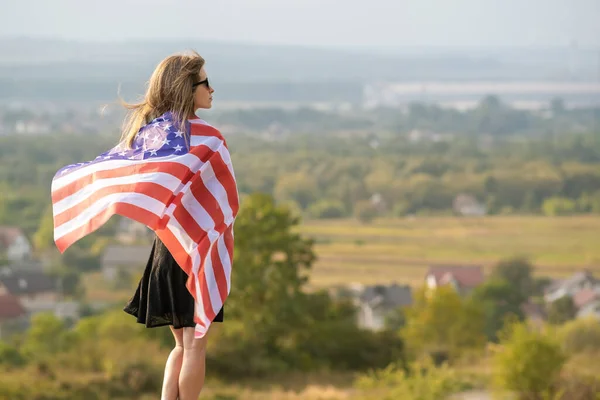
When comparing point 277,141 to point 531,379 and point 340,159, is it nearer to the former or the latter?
point 340,159

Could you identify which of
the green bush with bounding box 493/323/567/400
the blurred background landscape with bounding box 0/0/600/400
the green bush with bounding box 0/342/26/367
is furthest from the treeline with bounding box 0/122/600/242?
the green bush with bounding box 493/323/567/400

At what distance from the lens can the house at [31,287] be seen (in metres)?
50.0

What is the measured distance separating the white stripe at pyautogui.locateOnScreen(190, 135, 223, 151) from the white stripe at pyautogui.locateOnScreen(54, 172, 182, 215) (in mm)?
148

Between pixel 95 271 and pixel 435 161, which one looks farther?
pixel 435 161

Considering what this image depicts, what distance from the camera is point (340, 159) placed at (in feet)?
264

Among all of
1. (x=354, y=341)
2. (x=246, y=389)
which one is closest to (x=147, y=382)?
(x=246, y=389)

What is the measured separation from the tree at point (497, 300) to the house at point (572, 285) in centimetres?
136

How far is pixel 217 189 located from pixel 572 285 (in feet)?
158

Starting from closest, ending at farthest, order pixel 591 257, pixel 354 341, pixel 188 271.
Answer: pixel 188 271, pixel 354 341, pixel 591 257

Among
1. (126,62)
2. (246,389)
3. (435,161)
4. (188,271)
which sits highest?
(126,62)

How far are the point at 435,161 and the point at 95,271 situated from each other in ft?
110

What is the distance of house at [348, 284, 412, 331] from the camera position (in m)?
40.0

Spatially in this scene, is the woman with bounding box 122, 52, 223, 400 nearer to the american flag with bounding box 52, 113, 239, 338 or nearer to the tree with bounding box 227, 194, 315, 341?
the american flag with bounding box 52, 113, 239, 338

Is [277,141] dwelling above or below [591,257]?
above
